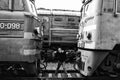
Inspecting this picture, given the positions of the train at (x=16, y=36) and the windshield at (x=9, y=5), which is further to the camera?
the windshield at (x=9, y=5)

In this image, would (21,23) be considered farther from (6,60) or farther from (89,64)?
(89,64)

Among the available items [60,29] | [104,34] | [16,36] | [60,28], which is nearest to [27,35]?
[16,36]

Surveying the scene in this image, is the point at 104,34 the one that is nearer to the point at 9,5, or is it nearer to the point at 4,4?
the point at 9,5

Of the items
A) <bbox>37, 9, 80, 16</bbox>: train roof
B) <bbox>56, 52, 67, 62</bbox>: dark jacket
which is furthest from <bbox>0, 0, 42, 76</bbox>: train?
<bbox>37, 9, 80, 16</bbox>: train roof

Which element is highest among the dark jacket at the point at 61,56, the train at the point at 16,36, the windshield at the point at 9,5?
the windshield at the point at 9,5

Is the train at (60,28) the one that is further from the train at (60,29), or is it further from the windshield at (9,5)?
the windshield at (9,5)

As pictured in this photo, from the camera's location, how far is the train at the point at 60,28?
36.8 ft

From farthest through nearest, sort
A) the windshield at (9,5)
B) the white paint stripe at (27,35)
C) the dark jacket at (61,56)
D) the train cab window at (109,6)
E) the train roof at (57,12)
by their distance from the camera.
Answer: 1. the train roof at (57,12)
2. the dark jacket at (61,56)
3. the train cab window at (109,6)
4. the windshield at (9,5)
5. the white paint stripe at (27,35)

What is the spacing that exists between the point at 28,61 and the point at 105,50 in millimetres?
1853

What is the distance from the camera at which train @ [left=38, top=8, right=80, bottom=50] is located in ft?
36.8

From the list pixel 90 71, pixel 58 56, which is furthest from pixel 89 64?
pixel 58 56

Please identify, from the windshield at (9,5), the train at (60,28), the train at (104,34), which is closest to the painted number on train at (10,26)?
the windshield at (9,5)

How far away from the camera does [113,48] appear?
483 cm

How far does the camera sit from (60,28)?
11469mm
